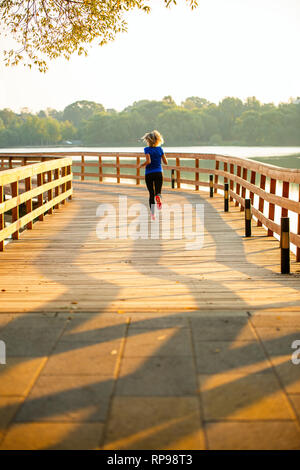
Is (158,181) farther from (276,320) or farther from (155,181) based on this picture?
(276,320)

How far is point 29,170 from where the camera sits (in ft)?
31.0

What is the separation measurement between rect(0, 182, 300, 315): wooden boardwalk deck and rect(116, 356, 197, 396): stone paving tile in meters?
1.00

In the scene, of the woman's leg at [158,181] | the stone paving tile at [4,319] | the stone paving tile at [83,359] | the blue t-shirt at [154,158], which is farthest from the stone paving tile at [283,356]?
the woman's leg at [158,181]

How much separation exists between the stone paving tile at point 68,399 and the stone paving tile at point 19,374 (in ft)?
0.22

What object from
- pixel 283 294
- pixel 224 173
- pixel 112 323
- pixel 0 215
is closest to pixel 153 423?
pixel 112 323

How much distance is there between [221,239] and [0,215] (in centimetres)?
368

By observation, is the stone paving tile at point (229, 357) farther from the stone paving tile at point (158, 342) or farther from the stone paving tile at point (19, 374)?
the stone paving tile at point (19, 374)

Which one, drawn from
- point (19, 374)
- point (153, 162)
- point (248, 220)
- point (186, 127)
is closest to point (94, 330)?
point (19, 374)

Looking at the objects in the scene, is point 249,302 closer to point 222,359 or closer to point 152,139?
point 222,359

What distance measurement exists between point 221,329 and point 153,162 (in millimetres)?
7565

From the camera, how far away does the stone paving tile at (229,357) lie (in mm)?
3340

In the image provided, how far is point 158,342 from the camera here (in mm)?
3746

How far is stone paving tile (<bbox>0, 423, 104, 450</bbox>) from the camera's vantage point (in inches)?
101

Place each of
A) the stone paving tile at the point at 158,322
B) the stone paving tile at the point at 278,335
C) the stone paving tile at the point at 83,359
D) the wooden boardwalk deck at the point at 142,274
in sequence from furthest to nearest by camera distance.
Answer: the wooden boardwalk deck at the point at 142,274 < the stone paving tile at the point at 158,322 < the stone paving tile at the point at 278,335 < the stone paving tile at the point at 83,359
